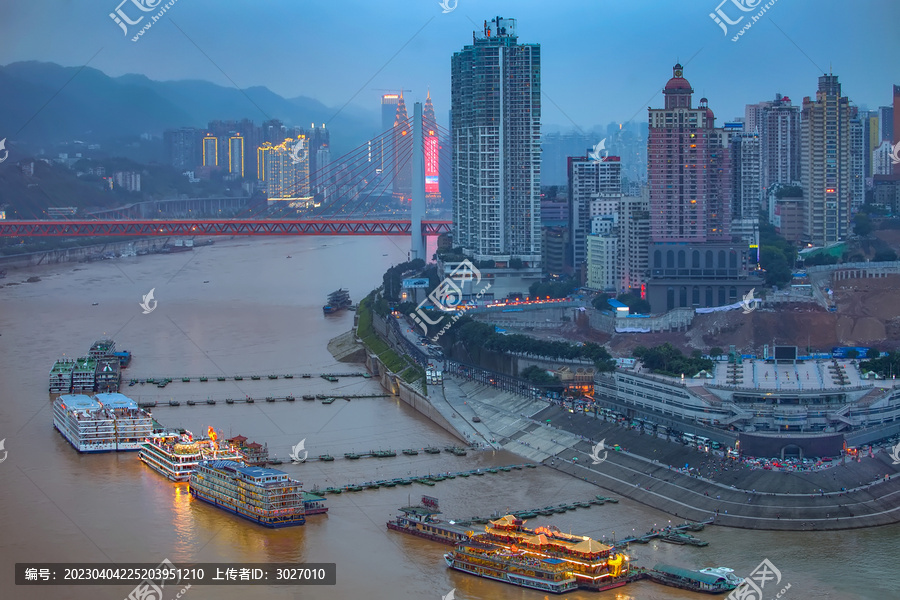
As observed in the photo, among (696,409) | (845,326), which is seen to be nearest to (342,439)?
(696,409)

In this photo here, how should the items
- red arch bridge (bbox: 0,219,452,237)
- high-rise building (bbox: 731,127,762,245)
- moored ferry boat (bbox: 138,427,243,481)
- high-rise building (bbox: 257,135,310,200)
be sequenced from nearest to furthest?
1. moored ferry boat (bbox: 138,427,243,481)
2. high-rise building (bbox: 731,127,762,245)
3. red arch bridge (bbox: 0,219,452,237)
4. high-rise building (bbox: 257,135,310,200)

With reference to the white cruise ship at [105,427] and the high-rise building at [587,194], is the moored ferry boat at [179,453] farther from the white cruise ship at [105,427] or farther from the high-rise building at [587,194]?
the high-rise building at [587,194]

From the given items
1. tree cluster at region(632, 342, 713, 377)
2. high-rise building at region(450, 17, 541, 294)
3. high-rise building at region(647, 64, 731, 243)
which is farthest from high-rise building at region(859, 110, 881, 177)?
tree cluster at region(632, 342, 713, 377)

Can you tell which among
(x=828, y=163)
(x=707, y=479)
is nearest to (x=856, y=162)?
(x=828, y=163)

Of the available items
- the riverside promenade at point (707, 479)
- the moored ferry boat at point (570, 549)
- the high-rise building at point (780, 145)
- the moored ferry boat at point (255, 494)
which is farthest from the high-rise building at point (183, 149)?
the moored ferry boat at point (570, 549)

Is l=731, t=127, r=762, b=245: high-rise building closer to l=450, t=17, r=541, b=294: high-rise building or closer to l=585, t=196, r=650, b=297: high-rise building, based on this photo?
l=585, t=196, r=650, b=297: high-rise building

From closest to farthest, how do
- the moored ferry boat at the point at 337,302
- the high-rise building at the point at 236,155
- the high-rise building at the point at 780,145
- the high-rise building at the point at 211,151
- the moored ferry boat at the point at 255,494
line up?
the moored ferry boat at the point at 255,494, the moored ferry boat at the point at 337,302, the high-rise building at the point at 780,145, the high-rise building at the point at 236,155, the high-rise building at the point at 211,151
